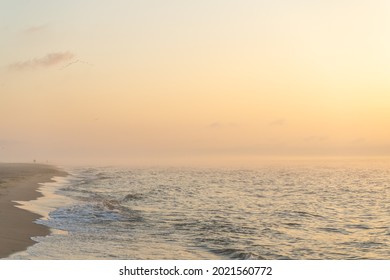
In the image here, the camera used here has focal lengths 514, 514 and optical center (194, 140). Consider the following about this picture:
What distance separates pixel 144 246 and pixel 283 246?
4869 mm

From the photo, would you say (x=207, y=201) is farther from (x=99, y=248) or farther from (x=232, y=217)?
(x=99, y=248)

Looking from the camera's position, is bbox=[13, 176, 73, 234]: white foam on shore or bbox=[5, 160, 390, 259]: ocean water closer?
bbox=[5, 160, 390, 259]: ocean water

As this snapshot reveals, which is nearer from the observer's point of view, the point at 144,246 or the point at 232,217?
the point at 144,246

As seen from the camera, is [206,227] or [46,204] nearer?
[206,227]

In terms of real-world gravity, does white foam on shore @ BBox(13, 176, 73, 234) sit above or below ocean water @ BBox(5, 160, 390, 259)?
above

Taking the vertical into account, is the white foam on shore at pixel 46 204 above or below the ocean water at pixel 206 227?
above

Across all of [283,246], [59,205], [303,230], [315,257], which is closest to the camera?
[315,257]

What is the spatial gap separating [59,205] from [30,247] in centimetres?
1105

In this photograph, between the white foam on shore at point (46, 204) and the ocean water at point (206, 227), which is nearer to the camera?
the ocean water at point (206, 227)

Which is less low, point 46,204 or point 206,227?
point 46,204
